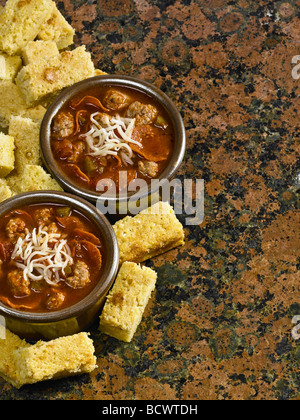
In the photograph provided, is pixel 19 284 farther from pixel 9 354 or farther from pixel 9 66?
pixel 9 66

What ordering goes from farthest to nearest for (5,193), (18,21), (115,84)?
(18,21) → (115,84) → (5,193)

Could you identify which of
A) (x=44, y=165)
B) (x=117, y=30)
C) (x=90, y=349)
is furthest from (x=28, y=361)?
(x=117, y=30)

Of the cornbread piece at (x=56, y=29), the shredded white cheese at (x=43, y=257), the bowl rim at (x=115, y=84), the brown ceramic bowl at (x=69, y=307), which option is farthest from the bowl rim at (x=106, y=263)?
the cornbread piece at (x=56, y=29)

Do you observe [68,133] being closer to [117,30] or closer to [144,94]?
[144,94]

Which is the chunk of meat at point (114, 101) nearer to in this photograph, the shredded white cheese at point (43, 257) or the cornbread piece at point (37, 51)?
the cornbread piece at point (37, 51)

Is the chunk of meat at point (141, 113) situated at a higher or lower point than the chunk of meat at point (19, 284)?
higher

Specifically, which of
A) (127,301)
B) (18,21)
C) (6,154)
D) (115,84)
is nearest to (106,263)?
(127,301)
